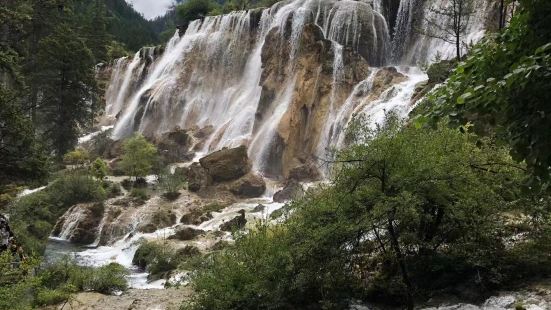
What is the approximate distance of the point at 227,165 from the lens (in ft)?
101

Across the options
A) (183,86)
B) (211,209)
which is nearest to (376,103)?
(211,209)

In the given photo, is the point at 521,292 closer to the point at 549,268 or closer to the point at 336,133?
the point at 549,268

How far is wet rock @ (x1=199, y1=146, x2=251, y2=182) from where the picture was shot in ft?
101

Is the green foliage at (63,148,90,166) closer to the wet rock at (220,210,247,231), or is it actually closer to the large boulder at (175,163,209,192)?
the large boulder at (175,163,209,192)

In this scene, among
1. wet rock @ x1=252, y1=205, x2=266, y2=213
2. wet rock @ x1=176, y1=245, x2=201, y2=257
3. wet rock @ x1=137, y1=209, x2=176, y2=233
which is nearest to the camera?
wet rock @ x1=176, y1=245, x2=201, y2=257

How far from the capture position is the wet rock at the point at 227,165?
30859 mm

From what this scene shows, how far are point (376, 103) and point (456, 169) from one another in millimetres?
20381

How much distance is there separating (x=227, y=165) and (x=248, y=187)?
2129 millimetres

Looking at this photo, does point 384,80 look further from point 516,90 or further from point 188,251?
point 516,90

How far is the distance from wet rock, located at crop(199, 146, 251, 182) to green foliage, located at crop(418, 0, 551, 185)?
25.9 m

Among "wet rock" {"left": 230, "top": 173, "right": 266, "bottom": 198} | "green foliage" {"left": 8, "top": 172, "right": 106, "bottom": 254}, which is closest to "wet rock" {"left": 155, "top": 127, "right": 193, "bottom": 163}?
"green foliage" {"left": 8, "top": 172, "right": 106, "bottom": 254}

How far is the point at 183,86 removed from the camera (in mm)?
48469

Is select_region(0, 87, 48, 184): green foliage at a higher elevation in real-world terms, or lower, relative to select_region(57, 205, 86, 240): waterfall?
higher

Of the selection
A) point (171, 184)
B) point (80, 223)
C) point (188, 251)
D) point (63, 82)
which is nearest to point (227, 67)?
point (63, 82)
